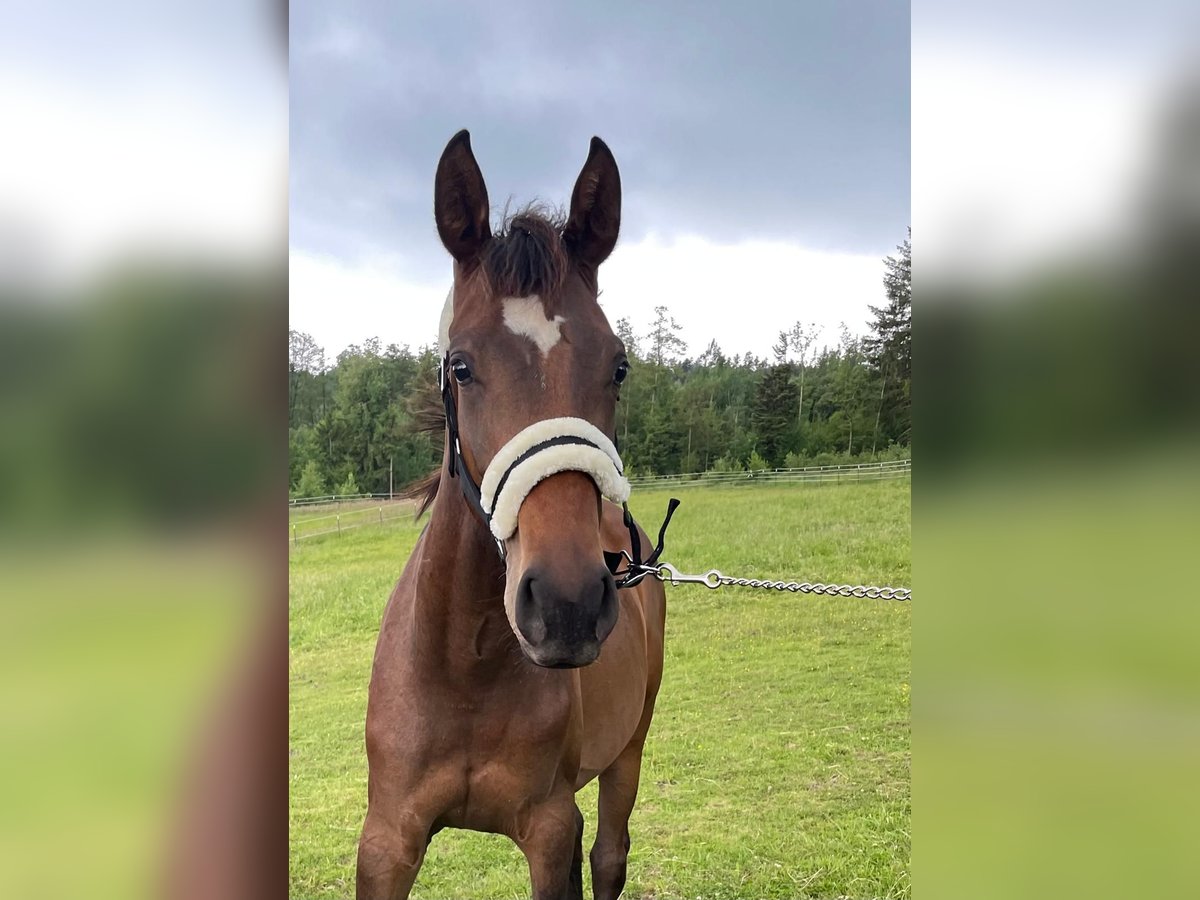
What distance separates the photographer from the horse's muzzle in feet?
3.57

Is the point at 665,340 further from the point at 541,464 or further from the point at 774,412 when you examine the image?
the point at 541,464

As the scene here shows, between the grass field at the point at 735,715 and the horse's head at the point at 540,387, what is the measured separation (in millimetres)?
2825

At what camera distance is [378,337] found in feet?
16.3

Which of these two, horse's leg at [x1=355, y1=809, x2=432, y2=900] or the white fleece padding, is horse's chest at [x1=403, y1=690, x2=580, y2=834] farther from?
the white fleece padding

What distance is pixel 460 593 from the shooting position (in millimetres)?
1487

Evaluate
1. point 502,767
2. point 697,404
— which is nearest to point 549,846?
point 502,767

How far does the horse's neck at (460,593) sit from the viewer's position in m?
1.47

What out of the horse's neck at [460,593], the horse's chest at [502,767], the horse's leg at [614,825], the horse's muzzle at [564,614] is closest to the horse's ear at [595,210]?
the horse's neck at [460,593]

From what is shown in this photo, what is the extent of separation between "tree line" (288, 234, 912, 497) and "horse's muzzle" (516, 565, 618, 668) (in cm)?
351
